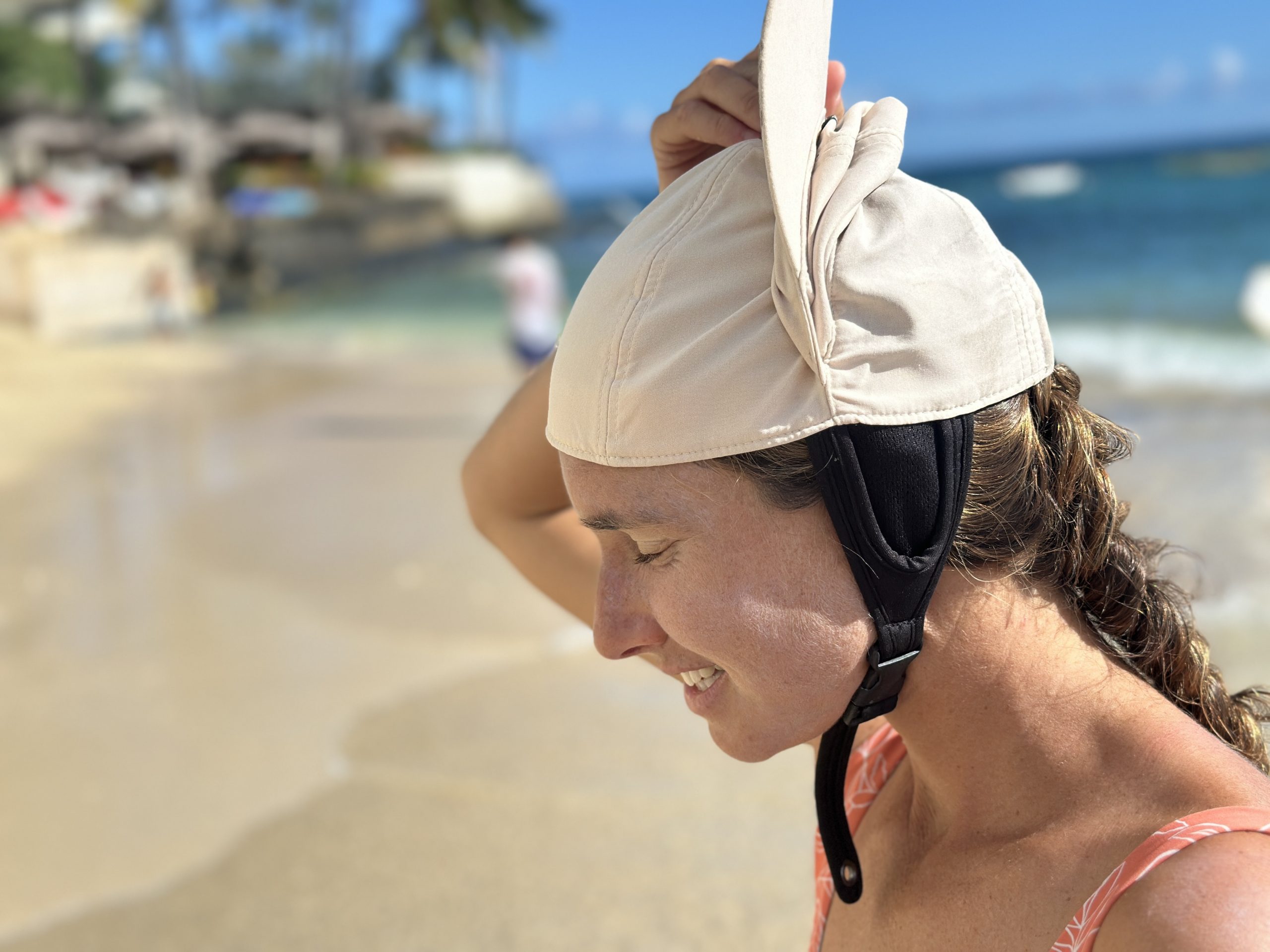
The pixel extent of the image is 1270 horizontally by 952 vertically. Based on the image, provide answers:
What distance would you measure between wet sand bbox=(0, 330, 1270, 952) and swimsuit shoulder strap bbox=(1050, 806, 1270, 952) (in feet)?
8.24

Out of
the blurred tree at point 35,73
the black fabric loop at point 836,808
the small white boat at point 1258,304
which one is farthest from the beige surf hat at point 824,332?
the blurred tree at point 35,73

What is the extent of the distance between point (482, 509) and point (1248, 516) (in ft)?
22.1

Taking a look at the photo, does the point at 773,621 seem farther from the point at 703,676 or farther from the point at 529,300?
the point at 529,300

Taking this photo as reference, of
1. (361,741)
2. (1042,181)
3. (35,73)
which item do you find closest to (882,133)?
(361,741)

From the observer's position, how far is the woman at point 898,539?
1.09 metres

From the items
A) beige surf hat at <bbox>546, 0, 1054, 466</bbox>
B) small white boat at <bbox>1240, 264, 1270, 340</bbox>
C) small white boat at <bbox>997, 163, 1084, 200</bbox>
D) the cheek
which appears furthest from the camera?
small white boat at <bbox>997, 163, 1084, 200</bbox>

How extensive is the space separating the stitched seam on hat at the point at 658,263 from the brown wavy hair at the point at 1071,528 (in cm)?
13

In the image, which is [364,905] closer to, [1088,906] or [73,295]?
[1088,906]

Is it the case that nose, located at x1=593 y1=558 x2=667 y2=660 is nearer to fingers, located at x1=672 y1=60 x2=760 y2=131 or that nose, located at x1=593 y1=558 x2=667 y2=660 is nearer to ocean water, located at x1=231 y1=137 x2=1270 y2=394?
fingers, located at x1=672 y1=60 x2=760 y2=131

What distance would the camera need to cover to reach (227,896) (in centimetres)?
375

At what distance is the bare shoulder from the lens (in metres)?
0.91

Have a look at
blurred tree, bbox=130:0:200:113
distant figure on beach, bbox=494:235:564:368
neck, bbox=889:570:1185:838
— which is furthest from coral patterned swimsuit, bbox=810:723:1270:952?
blurred tree, bbox=130:0:200:113

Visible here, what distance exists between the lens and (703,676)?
1325 millimetres

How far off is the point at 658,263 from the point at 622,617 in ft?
1.30
